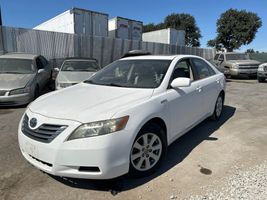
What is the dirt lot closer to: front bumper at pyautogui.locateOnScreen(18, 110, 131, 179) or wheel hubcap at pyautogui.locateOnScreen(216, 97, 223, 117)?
front bumper at pyautogui.locateOnScreen(18, 110, 131, 179)

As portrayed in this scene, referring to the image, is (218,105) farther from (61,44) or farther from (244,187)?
(61,44)

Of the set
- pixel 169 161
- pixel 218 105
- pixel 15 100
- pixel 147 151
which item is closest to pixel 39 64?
pixel 15 100

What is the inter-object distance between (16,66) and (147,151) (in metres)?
6.88

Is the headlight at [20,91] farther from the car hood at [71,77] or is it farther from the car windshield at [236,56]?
the car windshield at [236,56]

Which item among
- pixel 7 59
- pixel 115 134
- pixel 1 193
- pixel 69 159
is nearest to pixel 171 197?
pixel 115 134

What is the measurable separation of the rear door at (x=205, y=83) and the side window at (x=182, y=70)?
185 mm

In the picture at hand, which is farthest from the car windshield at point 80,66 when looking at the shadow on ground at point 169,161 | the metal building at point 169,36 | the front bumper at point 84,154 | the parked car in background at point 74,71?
the metal building at point 169,36

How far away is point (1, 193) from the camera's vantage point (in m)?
3.09

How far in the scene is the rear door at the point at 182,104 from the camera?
3.85 m

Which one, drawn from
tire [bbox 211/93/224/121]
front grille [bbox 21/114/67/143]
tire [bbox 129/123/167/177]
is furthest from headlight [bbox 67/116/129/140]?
tire [bbox 211/93/224/121]

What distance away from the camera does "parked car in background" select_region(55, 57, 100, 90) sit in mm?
8414

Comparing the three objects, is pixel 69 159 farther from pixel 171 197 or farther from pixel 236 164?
pixel 236 164

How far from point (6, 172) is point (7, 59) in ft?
20.9

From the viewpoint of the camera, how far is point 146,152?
3410 millimetres
